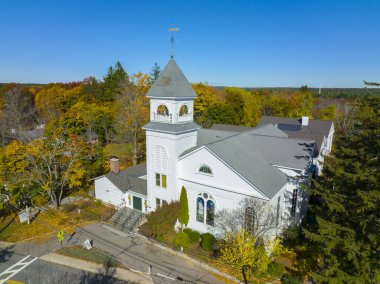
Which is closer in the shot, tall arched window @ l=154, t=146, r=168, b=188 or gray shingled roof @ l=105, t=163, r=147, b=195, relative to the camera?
tall arched window @ l=154, t=146, r=168, b=188

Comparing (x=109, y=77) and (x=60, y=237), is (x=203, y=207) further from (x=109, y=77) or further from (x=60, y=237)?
(x=109, y=77)

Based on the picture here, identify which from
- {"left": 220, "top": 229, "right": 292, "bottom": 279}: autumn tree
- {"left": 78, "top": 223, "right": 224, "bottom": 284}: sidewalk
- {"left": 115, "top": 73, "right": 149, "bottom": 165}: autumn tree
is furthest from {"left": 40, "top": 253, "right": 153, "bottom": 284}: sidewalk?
{"left": 115, "top": 73, "right": 149, "bottom": 165}: autumn tree

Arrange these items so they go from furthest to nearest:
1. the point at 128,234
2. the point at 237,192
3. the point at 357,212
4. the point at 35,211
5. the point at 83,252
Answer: the point at 35,211
the point at 128,234
the point at 83,252
the point at 237,192
the point at 357,212

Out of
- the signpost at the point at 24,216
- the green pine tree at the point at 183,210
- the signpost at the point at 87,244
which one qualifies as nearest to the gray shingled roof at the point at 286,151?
the green pine tree at the point at 183,210

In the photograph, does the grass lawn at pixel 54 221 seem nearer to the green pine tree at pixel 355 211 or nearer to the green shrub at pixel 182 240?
the green shrub at pixel 182 240

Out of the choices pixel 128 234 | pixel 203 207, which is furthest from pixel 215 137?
pixel 128 234

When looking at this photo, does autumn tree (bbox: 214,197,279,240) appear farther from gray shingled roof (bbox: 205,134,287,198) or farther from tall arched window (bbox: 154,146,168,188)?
tall arched window (bbox: 154,146,168,188)
